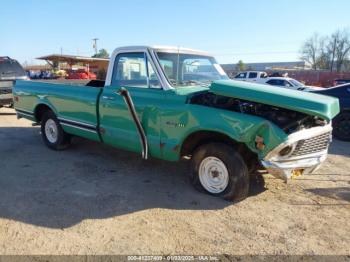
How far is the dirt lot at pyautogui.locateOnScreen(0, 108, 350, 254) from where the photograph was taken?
3652 mm

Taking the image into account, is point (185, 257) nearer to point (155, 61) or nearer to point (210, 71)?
point (155, 61)

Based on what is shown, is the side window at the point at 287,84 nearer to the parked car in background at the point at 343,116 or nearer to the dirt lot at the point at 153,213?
the parked car in background at the point at 343,116

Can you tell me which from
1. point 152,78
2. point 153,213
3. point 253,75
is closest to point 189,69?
point 152,78

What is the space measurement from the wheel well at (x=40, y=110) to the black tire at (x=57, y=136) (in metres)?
0.09

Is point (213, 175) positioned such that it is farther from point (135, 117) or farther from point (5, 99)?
point (5, 99)

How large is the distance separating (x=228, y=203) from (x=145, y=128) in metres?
1.63

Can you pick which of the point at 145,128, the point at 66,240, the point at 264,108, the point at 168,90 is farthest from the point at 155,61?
the point at 66,240

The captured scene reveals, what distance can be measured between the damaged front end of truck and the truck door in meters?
0.83

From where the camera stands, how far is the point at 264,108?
4.59m

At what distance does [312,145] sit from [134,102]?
258 cm

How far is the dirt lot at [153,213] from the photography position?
144 inches

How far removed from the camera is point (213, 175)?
4840 millimetres

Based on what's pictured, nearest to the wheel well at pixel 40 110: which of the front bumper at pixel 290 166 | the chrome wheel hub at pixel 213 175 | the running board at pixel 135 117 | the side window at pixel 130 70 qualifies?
the side window at pixel 130 70

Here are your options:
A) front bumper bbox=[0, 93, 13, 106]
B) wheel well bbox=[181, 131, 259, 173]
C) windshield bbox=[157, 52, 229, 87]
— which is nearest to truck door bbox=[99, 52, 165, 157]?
windshield bbox=[157, 52, 229, 87]
